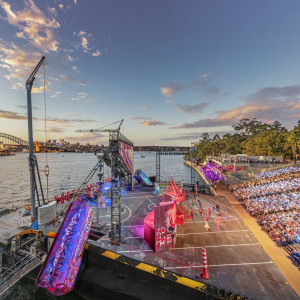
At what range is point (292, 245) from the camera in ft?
51.8

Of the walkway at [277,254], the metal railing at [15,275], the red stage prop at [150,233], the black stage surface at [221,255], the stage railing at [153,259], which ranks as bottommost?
the metal railing at [15,275]

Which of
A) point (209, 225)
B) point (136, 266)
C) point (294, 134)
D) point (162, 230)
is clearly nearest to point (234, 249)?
point (209, 225)

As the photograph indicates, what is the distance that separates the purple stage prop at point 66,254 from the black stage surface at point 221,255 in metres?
2.36

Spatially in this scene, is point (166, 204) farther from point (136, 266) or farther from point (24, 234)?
point (24, 234)

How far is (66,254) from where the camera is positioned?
1276cm

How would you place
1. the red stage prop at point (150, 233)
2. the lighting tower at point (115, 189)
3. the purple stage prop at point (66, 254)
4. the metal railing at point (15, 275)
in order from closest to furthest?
the purple stage prop at point (66, 254) → the metal railing at point (15, 275) → the red stage prop at point (150, 233) → the lighting tower at point (115, 189)

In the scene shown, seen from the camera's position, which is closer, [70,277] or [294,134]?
[70,277]

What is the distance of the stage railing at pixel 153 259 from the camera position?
12328 mm

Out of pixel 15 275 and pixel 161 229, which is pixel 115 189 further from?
pixel 15 275

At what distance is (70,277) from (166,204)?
8.79 m

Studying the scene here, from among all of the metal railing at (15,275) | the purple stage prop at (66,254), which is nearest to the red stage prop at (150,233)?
the purple stage prop at (66,254)

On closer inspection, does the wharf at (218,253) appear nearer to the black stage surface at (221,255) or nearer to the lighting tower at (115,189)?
the black stage surface at (221,255)

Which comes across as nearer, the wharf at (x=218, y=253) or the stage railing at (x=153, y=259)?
the wharf at (x=218, y=253)

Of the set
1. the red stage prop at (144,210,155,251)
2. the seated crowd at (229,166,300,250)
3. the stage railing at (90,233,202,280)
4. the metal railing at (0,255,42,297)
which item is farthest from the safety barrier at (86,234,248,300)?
the seated crowd at (229,166,300,250)
